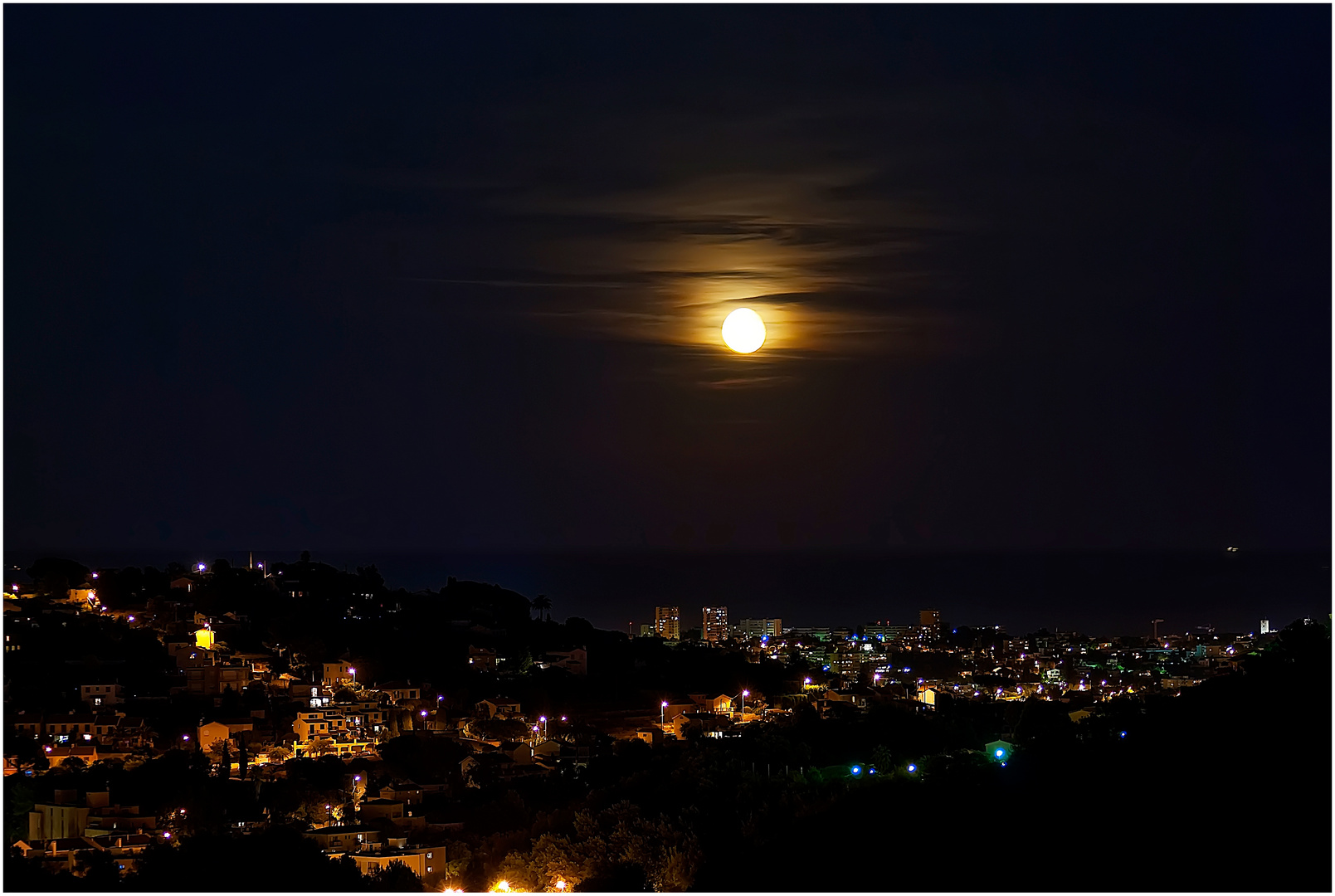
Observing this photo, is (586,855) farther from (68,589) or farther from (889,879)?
(68,589)

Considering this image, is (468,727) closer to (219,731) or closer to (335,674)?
(219,731)

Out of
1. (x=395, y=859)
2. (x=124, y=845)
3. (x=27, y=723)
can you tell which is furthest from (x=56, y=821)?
(x=27, y=723)

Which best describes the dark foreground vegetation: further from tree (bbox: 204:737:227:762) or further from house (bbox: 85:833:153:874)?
tree (bbox: 204:737:227:762)

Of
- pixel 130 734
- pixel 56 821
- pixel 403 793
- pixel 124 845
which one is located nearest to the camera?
pixel 124 845

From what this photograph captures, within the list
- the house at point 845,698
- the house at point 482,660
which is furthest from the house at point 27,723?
the house at point 845,698

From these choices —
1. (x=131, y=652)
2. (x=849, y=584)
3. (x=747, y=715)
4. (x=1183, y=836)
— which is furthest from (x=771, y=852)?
(x=849, y=584)

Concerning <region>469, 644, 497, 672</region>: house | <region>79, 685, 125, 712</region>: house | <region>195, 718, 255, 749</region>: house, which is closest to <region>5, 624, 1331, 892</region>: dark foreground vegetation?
<region>195, 718, 255, 749</region>: house

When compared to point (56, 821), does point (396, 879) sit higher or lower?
lower
